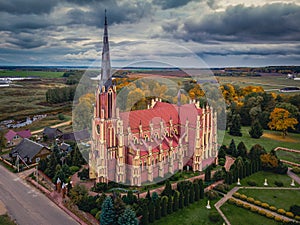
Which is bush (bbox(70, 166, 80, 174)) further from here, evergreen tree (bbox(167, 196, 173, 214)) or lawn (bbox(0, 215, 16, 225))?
evergreen tree (bbox(167, 196, 173, 214))

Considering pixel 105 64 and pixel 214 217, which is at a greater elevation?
pixel 105 64

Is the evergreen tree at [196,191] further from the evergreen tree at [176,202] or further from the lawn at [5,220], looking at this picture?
the lawn at [5,220]

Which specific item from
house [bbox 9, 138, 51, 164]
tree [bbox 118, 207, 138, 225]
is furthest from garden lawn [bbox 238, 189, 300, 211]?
house [bbox 9, 138, 51, 164]

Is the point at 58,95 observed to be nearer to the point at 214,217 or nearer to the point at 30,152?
the point at 30,152

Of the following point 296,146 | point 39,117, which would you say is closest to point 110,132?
point 296,146

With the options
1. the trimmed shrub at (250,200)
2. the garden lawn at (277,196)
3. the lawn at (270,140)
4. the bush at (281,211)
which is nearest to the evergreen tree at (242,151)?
the lawn at (270,140)

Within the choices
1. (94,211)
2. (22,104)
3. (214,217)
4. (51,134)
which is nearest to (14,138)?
(51,134)

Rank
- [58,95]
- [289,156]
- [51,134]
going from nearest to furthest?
[289,156]
[51,134]
[58,95]
